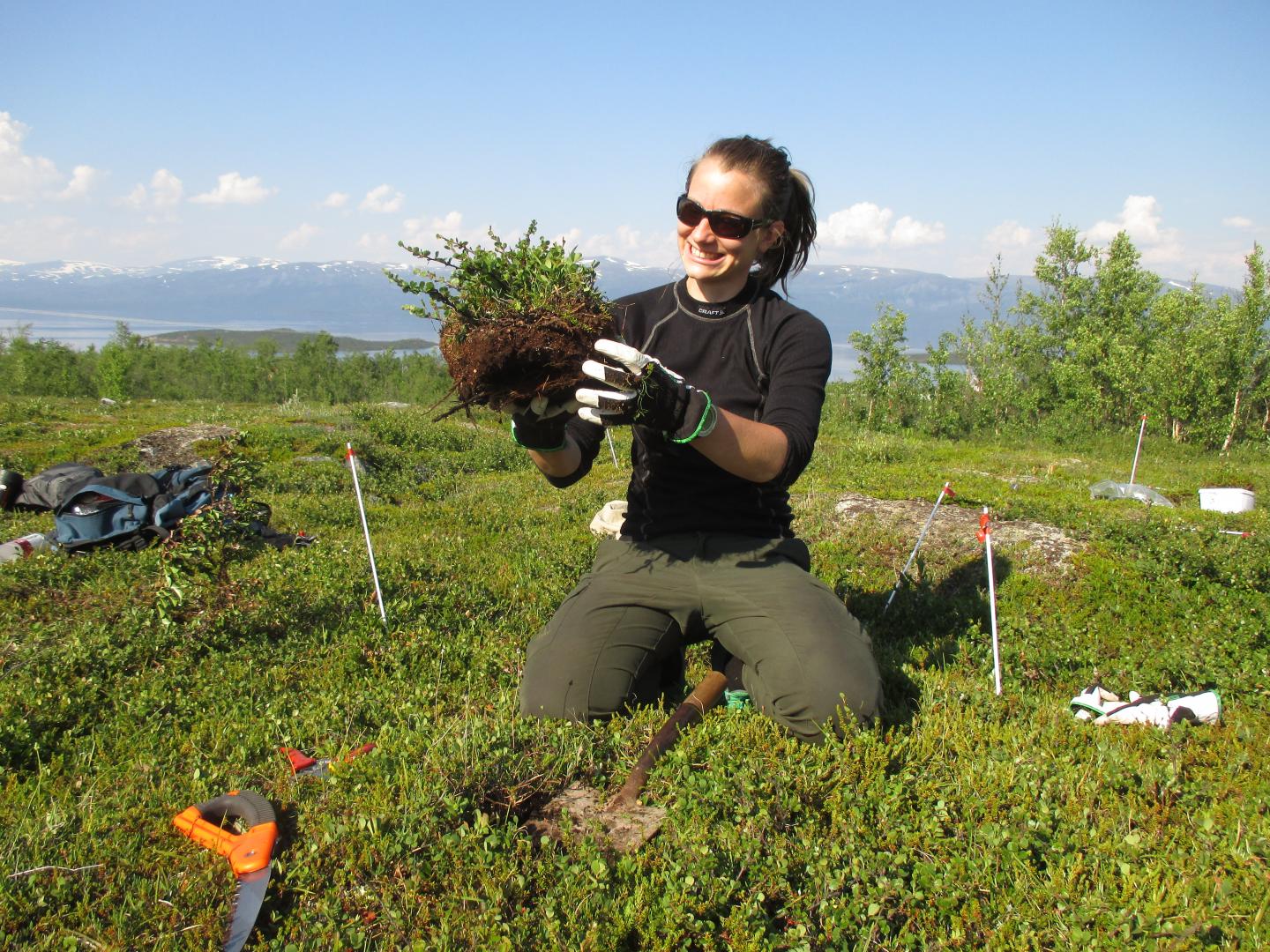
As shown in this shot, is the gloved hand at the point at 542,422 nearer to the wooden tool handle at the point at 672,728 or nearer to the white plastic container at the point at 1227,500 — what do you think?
the wooden tool handle at the point at 672,728

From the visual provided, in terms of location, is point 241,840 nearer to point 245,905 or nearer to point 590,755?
point 245,905

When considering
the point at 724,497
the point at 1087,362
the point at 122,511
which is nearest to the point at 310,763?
the point at 724,497

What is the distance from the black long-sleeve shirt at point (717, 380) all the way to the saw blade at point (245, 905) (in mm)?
2111

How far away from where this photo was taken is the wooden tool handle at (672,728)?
3.11 m

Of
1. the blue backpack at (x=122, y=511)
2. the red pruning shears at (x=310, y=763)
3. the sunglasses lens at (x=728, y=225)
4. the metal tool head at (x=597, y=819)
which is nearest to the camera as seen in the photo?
the metal tool head at (x=597, y=819)

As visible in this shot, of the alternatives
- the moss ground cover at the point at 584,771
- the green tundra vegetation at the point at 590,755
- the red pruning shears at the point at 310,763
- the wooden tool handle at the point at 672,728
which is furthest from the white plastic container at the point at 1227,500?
the red pruning shears at the point at 310,763

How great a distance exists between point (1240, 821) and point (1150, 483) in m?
14.0

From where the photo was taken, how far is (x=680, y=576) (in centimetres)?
384

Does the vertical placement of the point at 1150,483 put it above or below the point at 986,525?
below

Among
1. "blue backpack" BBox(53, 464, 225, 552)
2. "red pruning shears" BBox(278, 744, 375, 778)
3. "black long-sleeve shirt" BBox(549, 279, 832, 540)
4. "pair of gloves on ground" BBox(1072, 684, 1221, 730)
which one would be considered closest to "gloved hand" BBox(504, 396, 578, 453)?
"black long-sleeve shirt" BBox(549, 279, 832, 540)

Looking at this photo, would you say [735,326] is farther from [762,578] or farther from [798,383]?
[762,578]

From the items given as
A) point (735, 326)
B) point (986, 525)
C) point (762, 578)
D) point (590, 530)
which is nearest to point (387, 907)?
point (762, 578)

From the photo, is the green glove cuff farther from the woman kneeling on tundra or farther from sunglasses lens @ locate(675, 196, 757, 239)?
sunglasses lens @ locate(675, 196, 757, 239)

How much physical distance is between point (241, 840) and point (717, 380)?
2.73 metres
